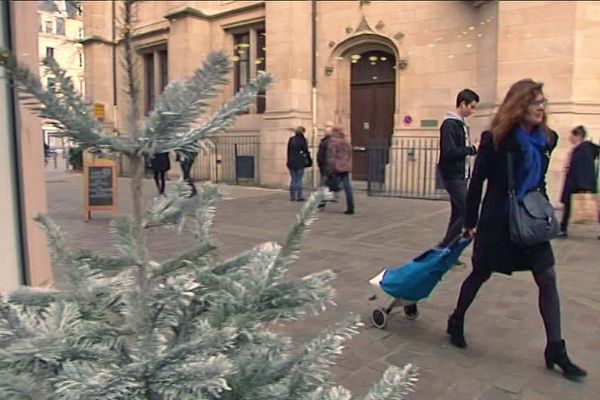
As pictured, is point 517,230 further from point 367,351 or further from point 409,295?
point 367,351

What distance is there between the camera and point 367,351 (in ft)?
11.4

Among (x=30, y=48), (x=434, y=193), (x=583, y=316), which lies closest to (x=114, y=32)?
(x=30, y=48)

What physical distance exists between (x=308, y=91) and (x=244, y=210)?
Result: 5.80 meters

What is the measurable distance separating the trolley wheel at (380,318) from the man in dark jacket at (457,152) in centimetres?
136

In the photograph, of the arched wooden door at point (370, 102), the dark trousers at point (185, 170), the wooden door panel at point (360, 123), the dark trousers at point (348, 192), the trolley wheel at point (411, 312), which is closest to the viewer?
the dark trousers at point (185, 170)

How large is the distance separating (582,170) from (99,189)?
25.6 feet

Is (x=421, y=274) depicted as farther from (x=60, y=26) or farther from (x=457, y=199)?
(x=60, y=26)

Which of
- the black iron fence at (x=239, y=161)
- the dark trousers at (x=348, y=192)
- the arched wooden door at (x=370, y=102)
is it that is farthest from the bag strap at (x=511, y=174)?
the black iron fence at (x=239, y=161)

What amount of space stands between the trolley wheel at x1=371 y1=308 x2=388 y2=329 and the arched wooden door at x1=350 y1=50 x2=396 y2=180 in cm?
1021

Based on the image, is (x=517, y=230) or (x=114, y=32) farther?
(x=517, y=230)

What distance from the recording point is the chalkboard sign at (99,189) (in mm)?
8922

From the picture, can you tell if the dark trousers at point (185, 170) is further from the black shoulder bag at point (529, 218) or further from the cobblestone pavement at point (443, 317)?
the black shoulder bag at point (529, 218)

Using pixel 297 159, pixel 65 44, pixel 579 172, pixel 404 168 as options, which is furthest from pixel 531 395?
pixel 404 168

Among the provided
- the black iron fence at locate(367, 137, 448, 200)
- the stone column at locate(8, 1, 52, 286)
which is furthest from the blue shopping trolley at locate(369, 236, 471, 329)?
the black iron fence at locate(367, 137, 448, 200)
